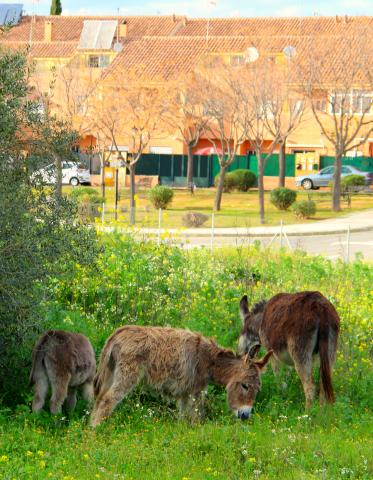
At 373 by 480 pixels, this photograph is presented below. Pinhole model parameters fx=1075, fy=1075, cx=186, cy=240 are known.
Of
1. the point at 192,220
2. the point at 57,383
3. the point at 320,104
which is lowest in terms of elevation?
the point at 192,220

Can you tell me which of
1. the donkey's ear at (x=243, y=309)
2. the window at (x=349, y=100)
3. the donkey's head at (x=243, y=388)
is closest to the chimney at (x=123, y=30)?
the window at (x=349, y=100)

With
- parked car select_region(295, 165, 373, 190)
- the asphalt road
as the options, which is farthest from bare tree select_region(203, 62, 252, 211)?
the asphalt road

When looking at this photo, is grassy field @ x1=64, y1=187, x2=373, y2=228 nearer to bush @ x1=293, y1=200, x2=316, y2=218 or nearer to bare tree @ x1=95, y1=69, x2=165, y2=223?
bush @ x1=293, y1=200, x2=316, y2=218

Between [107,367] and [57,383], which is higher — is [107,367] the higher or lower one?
the higher one

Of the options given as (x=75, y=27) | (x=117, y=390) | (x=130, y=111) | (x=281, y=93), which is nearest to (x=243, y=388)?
(x=117, y=390)

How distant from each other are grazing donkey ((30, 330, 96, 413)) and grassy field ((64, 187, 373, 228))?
29490 millimetres

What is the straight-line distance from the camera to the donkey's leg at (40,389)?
36.6 ft

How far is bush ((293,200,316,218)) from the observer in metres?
48.3

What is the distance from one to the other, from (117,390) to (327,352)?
7.77ft

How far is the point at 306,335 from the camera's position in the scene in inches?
463

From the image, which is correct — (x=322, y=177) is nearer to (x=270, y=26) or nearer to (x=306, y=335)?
(x=270, y=26)

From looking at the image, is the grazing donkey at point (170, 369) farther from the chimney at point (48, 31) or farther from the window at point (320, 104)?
the chimney at point (48, 31)

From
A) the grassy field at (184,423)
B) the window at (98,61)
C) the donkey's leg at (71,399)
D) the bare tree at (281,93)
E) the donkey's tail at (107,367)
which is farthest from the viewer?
the window at (98,61)

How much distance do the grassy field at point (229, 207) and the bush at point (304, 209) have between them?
290mm
